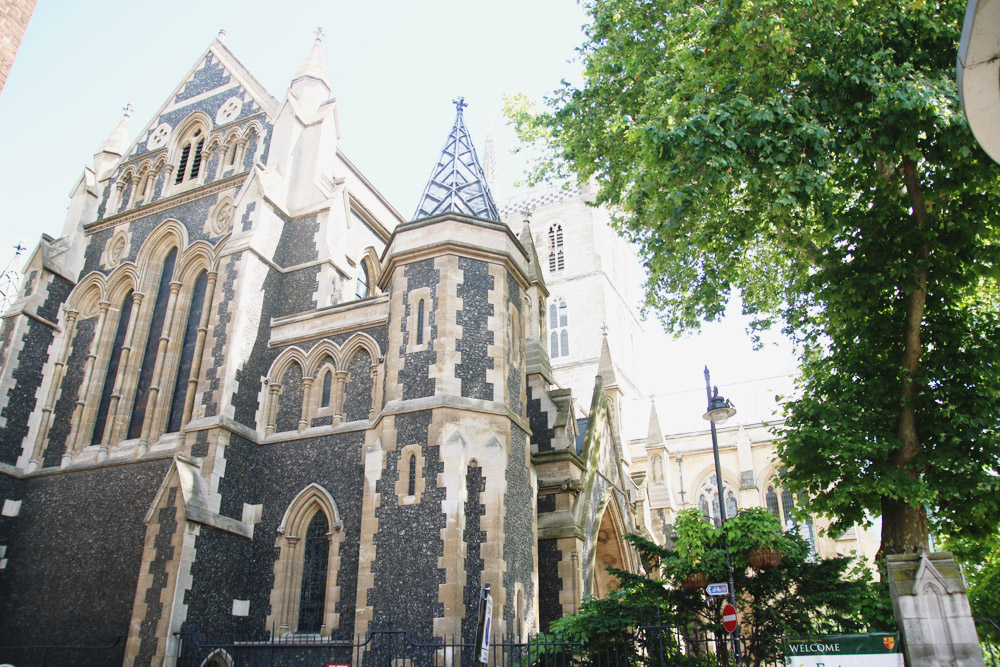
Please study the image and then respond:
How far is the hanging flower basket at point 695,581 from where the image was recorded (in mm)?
9906

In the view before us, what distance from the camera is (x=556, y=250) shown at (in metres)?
49.1

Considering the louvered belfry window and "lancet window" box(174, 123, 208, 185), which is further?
"lancet window" box(174, 123, 208, 185)

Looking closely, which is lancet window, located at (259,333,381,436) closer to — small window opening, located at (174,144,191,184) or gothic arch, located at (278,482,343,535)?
gothic arch, located at (278,482,343,535)

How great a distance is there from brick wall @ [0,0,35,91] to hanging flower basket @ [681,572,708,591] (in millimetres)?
10740

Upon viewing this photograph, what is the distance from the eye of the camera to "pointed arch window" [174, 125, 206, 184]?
19.4 m

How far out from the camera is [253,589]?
1338 centimetres

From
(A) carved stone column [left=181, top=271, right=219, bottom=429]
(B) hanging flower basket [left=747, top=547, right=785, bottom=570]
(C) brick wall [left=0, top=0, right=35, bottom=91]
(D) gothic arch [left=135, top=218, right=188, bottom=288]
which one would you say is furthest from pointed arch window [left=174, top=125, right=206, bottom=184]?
(B) hanging flower basket [left=747, top=547, right=785, bottom=570]

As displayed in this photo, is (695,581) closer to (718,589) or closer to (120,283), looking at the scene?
(718,589)

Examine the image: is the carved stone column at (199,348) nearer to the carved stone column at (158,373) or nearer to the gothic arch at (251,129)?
the carved stone column at (158,373)

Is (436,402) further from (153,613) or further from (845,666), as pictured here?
(845,666)

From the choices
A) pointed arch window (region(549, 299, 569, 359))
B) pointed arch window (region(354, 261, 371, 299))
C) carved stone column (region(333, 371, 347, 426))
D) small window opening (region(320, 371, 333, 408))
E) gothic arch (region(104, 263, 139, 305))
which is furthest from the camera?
pointed arch window (region(549, 299, 569, 359))

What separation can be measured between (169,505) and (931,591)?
1153 cm

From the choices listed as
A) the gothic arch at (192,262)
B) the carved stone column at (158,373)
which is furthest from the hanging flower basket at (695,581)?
the gothic arch at (192,262)

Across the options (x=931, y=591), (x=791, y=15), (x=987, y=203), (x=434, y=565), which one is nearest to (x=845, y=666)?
(x=931, y=591)
